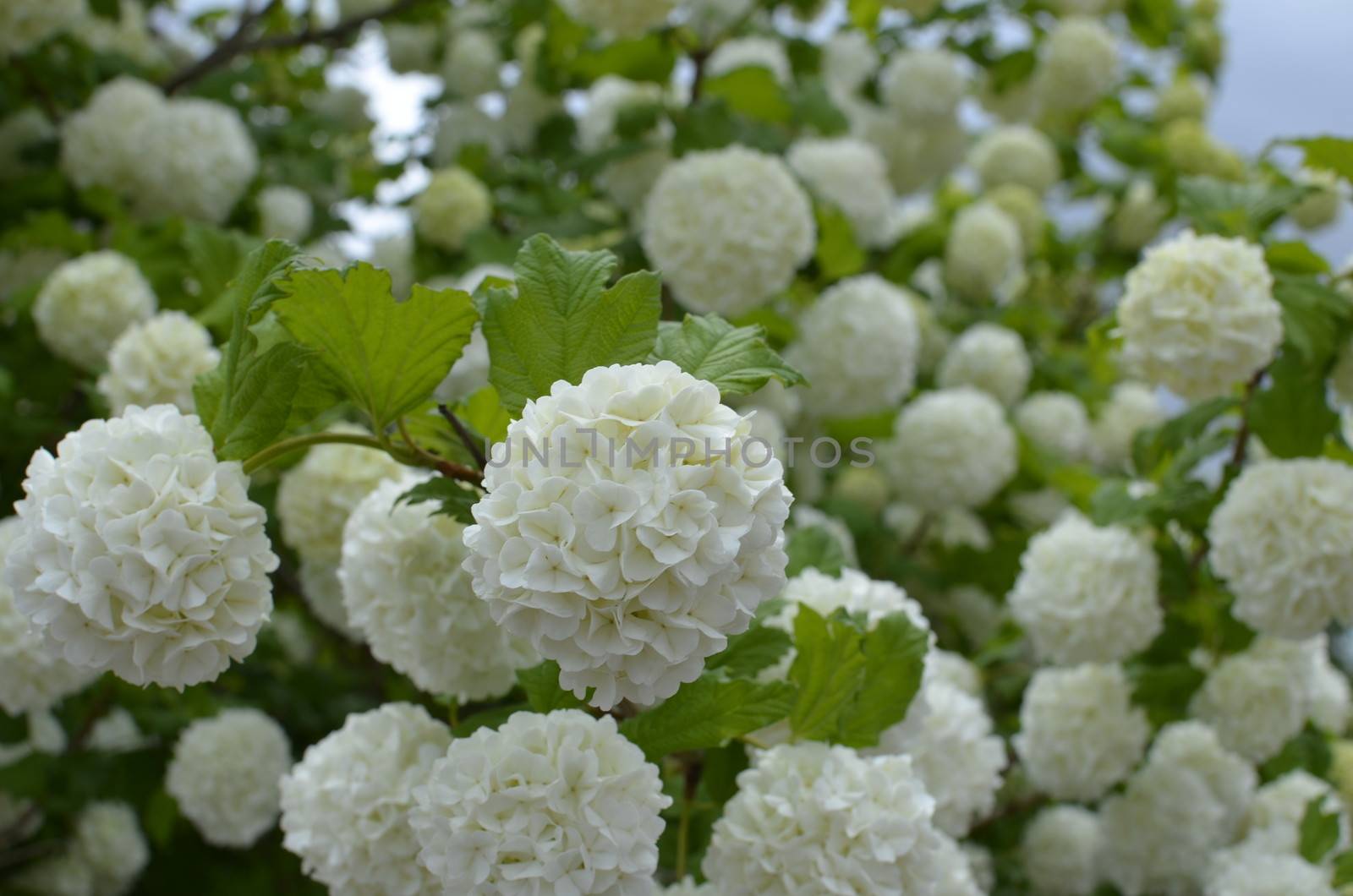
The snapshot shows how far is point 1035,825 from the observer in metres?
2.37

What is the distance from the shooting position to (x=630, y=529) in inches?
29.0

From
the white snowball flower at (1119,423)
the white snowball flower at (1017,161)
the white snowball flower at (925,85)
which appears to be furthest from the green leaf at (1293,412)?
the white snowball flower at (1017,161)

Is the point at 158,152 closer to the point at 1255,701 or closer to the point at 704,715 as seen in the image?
the point at 704,715

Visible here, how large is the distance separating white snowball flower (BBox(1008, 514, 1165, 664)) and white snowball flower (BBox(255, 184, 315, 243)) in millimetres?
1808

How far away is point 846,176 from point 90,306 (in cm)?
157

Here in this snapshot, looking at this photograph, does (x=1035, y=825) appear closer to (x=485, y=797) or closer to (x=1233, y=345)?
(x=1233, y=345)

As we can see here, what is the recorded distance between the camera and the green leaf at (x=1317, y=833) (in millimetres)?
1625

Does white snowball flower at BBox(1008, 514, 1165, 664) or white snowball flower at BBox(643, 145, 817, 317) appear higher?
white snowball flower at BBox(643, 145, 817, 317)

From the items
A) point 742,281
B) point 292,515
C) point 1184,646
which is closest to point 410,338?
point 292,515

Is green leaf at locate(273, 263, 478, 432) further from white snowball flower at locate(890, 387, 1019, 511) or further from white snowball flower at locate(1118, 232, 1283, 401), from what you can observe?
white snowball flower at locate(890, 387, 1019, 511)

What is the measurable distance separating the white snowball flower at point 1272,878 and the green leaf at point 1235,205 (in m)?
0.88

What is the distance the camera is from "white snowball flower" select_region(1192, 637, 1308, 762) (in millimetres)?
1681

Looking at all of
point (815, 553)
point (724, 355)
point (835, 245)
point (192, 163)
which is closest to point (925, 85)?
point (835, 245)

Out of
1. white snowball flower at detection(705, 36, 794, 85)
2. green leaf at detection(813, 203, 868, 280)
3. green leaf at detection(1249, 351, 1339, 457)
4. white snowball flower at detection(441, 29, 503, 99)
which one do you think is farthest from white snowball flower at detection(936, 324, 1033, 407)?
white snowball flower at detection(441, 29, 503, 99)
